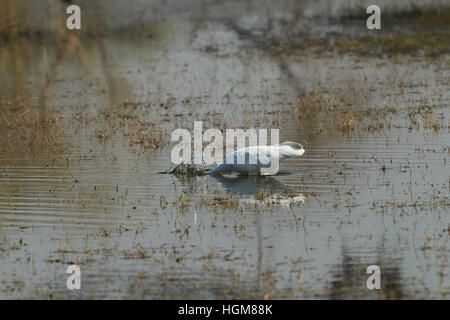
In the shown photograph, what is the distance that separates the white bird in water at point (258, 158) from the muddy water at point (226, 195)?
0.61 feet

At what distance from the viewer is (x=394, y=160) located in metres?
14.4

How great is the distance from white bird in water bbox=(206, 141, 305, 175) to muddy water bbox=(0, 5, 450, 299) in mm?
185

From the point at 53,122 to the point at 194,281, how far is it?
1119 cm

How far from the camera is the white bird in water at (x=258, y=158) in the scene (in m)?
13.5

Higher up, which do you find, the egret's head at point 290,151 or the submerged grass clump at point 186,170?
the egret's head at point 290,151

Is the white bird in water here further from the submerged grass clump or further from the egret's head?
the submerged grass clump

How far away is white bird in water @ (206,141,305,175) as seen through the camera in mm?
13492

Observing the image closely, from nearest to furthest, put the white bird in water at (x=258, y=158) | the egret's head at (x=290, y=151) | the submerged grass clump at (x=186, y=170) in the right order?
the white bird in water at (x=258, y=158) < the egret's head at (x=290, y=151) < the submerged grass clump at (x=186, y=170)

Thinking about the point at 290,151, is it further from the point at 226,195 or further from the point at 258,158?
the point at 226,195

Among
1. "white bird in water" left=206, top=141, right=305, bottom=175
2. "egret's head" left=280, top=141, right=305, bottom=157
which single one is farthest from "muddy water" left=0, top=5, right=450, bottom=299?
"egret's head" left=280, top=141, right=305, bottom=157

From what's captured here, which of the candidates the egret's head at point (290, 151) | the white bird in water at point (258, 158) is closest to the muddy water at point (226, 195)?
the white bird in water at point (258, 158)

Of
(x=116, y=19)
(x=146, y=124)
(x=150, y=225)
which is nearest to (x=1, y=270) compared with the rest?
(x=150, y=225)

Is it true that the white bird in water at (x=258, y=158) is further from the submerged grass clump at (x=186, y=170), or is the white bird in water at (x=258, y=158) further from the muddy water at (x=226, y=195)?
the submerged grass clump at (x=186, y=170)

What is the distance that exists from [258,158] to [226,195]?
41.9 inches
